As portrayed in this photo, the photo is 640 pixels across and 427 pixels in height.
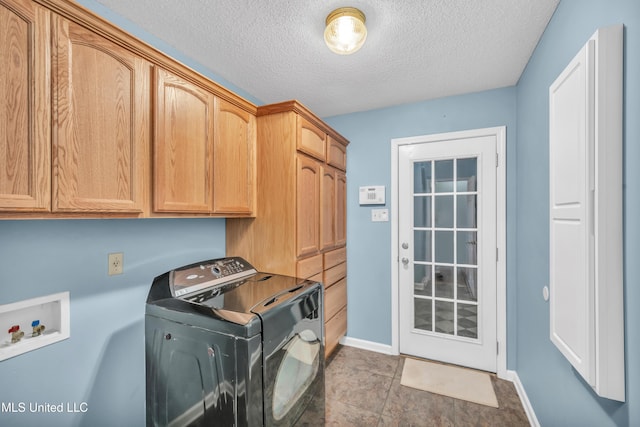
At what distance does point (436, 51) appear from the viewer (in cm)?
176

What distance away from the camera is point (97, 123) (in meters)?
1.08

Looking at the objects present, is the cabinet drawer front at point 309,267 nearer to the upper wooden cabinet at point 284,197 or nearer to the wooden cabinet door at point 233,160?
the upper wooden cabinet at point 284,197

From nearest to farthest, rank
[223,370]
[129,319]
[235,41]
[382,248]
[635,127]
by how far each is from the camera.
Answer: [635,127], [223,370], [129,319], [235,41], [382,248]

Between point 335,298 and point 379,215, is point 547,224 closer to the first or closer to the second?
point 379,215

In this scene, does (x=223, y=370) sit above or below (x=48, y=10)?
below

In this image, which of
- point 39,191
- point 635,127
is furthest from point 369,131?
point 39,191

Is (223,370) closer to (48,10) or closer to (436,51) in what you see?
(48,10)

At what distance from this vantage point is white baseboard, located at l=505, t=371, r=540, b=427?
173 cm

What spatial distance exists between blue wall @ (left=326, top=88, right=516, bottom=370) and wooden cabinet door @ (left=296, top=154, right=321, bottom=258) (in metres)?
0.71

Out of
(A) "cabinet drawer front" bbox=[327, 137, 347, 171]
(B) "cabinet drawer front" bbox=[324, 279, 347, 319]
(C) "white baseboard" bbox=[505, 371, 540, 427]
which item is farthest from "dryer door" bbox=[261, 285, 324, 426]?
(C) "white baseboard" bbox=[505, 371, 540, 427]

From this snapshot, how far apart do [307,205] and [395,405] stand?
162cm

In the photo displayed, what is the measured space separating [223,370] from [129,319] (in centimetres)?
72

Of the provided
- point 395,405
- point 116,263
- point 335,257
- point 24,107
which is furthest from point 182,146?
point 395,405

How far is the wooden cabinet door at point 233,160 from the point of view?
1649mm
